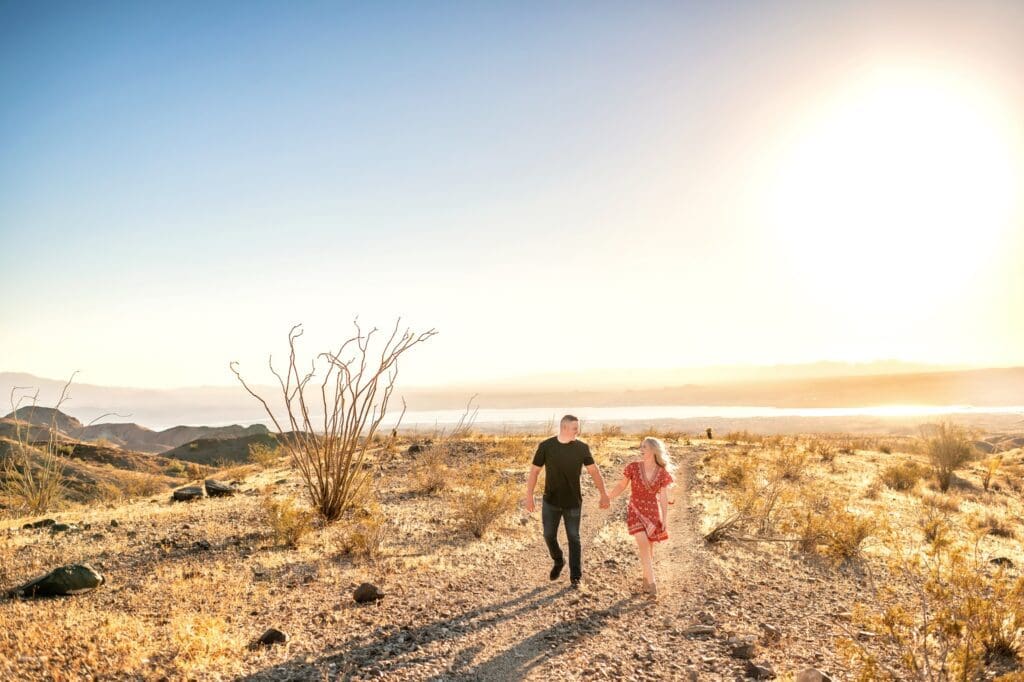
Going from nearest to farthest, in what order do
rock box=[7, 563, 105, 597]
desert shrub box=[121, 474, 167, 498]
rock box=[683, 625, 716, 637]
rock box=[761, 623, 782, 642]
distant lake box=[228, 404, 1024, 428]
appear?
rock box=[761, 623, 782, 642]
rock box=[683, 625, 716, 637]
rock box=[7, 563, 105, 597]
desert shrub box=[121, 474, 167, 498]
distant lake box=[228, 404, 1024, 428]

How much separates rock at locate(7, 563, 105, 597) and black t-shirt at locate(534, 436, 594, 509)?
500 centimetres

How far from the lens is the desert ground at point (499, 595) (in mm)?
4555

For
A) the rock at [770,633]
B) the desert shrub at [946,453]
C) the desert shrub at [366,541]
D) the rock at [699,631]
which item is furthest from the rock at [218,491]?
the desert shrub at [946,453]

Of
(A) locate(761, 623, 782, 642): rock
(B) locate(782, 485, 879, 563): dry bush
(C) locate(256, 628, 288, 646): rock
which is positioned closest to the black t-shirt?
(A) locate(761, 623, 782, 642): rock

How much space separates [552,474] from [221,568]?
170 inches

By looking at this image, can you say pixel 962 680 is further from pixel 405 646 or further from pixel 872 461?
pixel 872 461

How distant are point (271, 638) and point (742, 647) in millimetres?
4189

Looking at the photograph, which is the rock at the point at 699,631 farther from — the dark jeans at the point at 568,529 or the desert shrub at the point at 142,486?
the desert shrub at the point at 142,486

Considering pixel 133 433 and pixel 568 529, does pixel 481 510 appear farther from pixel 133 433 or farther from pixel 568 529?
pixel 133 433

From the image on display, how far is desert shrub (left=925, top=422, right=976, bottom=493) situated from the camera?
1578cm

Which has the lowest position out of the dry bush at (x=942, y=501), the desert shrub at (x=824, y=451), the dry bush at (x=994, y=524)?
the dry bush at (x=994, y=524)

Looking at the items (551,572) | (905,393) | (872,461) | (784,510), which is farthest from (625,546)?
(905,393)

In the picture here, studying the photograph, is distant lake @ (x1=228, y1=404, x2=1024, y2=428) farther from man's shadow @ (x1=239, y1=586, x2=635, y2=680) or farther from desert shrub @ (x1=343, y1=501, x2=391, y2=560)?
man's shadow @ (x1=239, y1=586, x2=635, y2=680)

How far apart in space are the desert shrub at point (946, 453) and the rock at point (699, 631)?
13.3m
